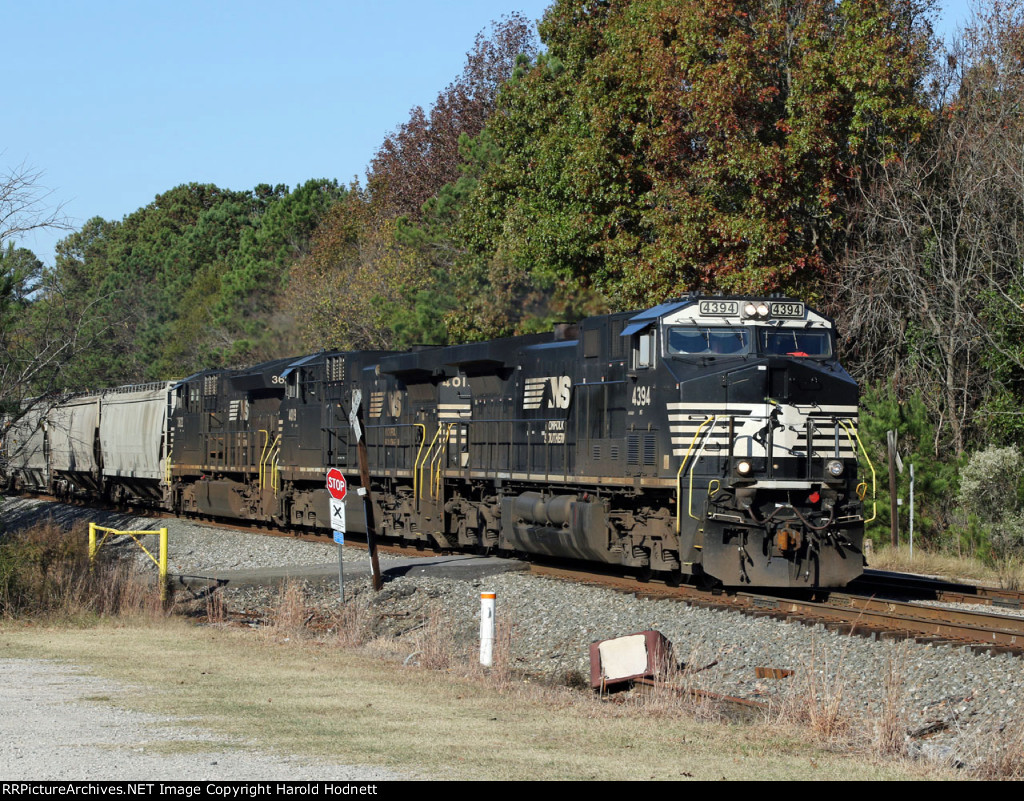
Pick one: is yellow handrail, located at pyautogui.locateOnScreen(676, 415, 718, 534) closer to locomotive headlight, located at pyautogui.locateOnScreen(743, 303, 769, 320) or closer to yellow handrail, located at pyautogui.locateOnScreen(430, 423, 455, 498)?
locomotive headlight, located at pyautogui.locateOnScreen(743, 303, 769, 320)

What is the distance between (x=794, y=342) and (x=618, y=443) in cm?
266

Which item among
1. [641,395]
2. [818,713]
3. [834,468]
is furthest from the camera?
[641,395]

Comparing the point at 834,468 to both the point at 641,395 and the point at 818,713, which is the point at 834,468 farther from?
the point at 818,713

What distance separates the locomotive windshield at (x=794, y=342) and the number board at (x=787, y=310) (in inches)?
6.6

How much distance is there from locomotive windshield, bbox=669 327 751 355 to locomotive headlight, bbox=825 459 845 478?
5.81ft

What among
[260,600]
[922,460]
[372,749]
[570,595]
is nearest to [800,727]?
[372,749]

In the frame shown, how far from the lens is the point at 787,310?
15.8 m

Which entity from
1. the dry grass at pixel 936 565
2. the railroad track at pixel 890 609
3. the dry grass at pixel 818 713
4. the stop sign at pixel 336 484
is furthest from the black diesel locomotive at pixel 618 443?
the dry grass at pixel 936 565

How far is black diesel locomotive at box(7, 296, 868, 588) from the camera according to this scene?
48.5ft

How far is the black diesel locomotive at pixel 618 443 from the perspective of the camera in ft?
48.5

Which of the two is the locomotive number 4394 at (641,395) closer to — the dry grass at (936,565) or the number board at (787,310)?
the number board at (787,310)

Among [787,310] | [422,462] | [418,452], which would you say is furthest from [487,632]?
[418,452]

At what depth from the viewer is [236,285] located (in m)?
70.8

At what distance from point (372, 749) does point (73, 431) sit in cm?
3801
